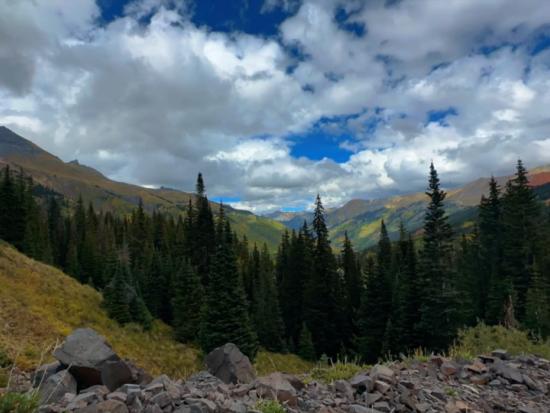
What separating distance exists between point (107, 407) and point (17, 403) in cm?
118

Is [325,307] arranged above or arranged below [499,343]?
below

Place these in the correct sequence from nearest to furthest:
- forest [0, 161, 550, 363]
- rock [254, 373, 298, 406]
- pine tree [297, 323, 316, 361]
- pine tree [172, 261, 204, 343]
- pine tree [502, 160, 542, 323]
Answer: rock [254, 373, 298, 406] → forest [0, 161, 550, 363] → pine tree [502, 160, 542, 323] → pine tree [172, 261, 204, 343] → pine tree [297, 323, 316, 361]

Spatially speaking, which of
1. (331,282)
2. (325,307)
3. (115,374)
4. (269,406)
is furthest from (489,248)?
(115,374)

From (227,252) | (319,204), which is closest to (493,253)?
(319,204)

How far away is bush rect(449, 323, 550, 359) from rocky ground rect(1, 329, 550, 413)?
3148 millimetres

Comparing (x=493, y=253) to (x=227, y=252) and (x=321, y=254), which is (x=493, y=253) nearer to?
(x=321, y=254)

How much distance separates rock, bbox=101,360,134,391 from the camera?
691 centimetres

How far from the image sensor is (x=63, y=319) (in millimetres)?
27688

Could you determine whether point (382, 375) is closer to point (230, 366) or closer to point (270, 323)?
point (230, 366)

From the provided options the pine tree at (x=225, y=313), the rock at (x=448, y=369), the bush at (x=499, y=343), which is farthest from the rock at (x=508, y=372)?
the pine tree at (x=225, y=313)

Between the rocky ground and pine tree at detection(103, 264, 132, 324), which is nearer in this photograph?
the rocky ground

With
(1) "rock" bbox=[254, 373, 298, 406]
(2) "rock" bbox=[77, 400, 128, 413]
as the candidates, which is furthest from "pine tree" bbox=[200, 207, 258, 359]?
(2) "rock" bbox=[77, 400, 128, 413]

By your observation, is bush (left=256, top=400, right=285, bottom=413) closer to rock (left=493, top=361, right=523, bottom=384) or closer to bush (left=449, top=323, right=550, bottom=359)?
rock (left=493, top=361, right=523, bottom=384)

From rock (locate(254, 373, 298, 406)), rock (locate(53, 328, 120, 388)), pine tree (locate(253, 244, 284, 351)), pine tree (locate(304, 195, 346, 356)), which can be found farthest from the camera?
pine tree (locate(304, 195, 346, 356))
